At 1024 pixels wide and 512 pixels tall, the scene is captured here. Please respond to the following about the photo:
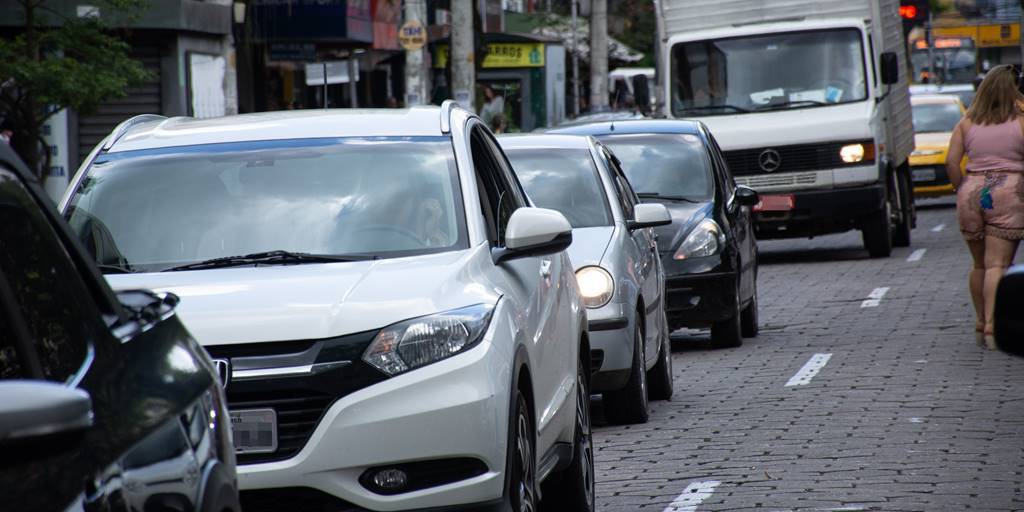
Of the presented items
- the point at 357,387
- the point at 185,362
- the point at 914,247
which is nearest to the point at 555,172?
the point at 357,387

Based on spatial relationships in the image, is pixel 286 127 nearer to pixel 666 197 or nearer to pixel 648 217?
pixel 648 217

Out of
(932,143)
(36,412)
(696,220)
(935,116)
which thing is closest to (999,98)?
(696,220)

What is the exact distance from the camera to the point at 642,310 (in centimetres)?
1038

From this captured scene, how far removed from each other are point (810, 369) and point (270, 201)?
6430 mm

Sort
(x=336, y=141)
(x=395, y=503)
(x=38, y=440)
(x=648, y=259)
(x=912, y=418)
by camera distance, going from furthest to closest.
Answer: (x=648, y=259)
(x=912, y=418)
(x=336, y=141)
(x=395, y=503)
(x=38, y=440)

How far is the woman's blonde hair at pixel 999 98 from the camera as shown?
41.1 feet

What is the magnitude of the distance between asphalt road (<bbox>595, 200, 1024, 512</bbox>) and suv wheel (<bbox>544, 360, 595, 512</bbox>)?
483mm

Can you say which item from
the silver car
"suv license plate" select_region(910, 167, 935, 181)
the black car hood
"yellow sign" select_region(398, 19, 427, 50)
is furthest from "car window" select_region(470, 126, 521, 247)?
"suv license plate" select_region(910, 167, 935, 181)

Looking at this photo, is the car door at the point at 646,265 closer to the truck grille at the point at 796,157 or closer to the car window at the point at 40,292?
the car window at the point at 40,292

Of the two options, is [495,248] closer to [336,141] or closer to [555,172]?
[336,141]

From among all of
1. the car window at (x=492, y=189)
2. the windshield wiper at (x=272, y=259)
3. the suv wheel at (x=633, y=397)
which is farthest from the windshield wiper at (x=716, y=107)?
the windshield wiper at (x=272, y=259)

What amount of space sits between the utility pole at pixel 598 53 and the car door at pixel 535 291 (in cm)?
4006

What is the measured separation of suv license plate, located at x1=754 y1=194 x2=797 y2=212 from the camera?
21.5 meters

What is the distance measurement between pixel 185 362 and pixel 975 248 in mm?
10059
